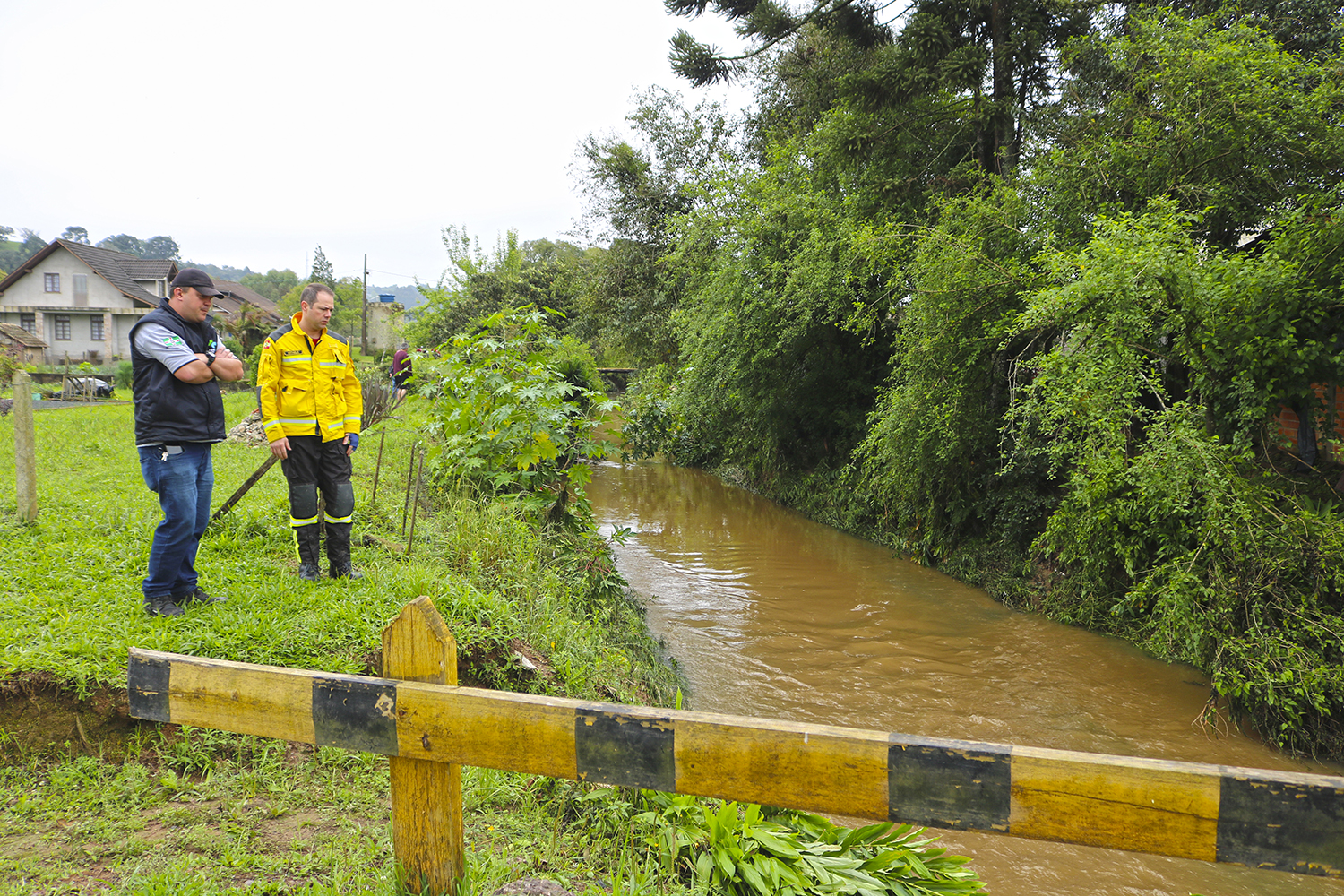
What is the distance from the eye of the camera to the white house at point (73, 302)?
4069 cm

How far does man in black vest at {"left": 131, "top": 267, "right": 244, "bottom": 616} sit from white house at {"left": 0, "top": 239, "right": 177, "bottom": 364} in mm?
44800

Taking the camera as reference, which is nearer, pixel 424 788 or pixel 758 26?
pixel 424 788

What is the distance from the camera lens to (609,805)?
3.50m

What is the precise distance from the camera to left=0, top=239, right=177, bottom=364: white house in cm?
4069

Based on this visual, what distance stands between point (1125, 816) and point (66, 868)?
11.2ft

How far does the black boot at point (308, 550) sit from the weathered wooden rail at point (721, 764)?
3.13 metres

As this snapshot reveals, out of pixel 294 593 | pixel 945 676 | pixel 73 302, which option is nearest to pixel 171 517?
pixel 294 593

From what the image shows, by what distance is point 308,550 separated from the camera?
5133 mm

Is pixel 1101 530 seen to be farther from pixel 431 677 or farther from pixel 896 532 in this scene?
pixel 431 677

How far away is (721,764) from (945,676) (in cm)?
635

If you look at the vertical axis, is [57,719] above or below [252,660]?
below

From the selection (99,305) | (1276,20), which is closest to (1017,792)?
(1276,20)

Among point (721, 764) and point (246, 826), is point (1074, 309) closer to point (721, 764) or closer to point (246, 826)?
point (721, 764)

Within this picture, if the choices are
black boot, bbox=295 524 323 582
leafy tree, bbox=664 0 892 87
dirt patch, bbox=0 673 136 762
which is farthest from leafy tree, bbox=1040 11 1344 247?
dirt patch, bbox=0 673 136 762
